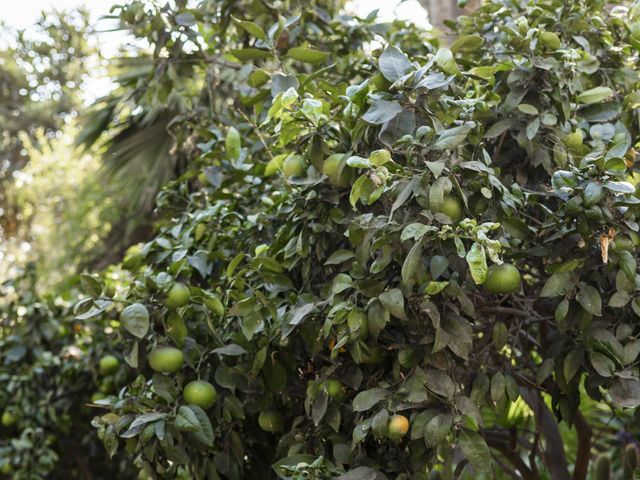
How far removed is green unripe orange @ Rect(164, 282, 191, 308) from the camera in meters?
2.06

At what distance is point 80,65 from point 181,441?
26.1 feet

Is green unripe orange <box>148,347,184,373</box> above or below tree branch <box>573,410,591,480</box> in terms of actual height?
above

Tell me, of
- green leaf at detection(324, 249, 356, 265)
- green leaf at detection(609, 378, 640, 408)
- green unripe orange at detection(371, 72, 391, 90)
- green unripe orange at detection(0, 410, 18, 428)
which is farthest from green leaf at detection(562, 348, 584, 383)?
green unripe orange at detection(0, 410, 18, 428)

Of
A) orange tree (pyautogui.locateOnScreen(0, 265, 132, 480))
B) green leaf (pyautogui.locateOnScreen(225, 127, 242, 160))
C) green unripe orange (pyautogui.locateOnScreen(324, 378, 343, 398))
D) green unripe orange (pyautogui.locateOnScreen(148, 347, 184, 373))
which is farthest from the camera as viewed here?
orange tree (pyautogui.locateOnScreen(0, 265, 132, 480))

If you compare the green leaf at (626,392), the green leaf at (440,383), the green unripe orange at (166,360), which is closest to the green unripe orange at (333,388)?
the green leaf at (440,383)

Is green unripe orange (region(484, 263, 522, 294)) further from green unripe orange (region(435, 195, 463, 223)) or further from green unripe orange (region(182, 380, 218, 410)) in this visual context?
green unripe orange (region(182, 380, 218, 410))

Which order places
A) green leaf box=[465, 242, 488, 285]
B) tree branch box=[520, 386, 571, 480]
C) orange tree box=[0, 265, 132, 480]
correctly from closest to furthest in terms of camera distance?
green leaf box=[465, 242, 488, 285]
tree branch box=[520, 386, 571, 480]
orange tree box=[0, 265, 132, 480]

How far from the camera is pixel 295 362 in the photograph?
7.31ft

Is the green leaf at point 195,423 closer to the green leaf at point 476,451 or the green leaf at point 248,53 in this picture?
the green leaf at point 476,451

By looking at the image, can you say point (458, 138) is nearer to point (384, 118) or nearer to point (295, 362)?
point (384, 118)

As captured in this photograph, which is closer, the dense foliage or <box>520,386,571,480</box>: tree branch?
the dense foliage

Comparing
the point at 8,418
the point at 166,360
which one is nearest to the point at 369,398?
the point at 166,360

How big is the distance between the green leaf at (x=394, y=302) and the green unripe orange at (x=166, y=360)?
0.61m

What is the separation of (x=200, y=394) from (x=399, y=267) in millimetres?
616
